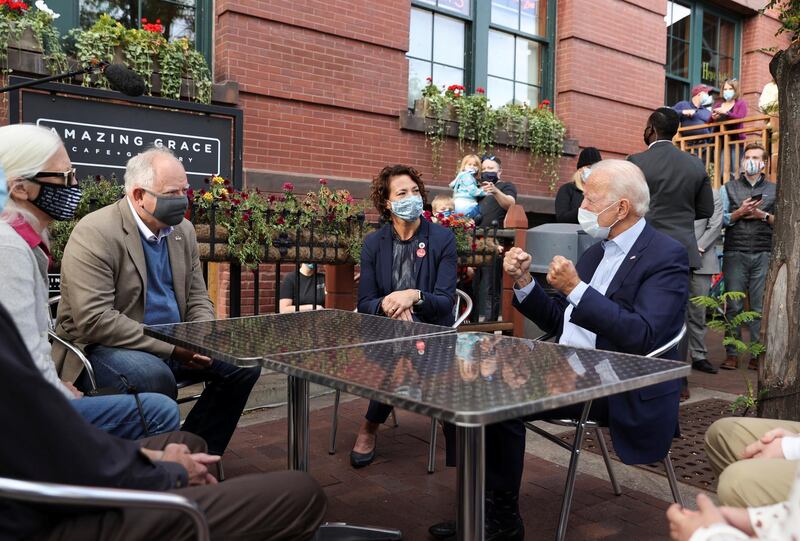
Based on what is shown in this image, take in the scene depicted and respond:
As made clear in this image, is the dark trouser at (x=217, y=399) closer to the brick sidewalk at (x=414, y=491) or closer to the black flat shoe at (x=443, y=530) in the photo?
the brick sidewalk at (x=414, y=491)

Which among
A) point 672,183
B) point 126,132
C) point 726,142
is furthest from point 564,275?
point 726,142

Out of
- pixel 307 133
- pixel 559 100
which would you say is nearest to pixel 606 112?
pixel 559 100

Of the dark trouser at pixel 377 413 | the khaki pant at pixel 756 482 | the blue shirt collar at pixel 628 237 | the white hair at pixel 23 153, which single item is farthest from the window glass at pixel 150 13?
the khaki pant at pixel 756 482

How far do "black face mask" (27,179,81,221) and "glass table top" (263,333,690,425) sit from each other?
46.0 inches

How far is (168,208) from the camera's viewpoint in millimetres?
3115

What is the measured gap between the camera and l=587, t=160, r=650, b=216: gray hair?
2859mm

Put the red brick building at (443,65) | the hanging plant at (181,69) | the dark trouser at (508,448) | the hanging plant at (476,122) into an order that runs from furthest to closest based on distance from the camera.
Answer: the hanging plant at (476,122) < the red brick building at (443,65) < the hanging plant at (181,69) < the dark trouser at (508,448)

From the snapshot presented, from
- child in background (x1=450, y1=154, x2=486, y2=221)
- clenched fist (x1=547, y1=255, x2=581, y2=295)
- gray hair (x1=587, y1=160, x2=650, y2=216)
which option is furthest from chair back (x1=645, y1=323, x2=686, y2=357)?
child in background (x1=450, y1=154, x2=486, y2=221)

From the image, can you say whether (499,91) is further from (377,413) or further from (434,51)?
(377,413)

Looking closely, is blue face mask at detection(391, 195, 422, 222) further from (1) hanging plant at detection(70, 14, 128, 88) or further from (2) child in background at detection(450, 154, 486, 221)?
(1) hanging plant at detection(70, 14, 128, 88)

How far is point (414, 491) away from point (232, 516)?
189 centimetres

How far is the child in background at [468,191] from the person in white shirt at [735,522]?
5.40 m

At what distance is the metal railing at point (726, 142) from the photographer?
8.83 m

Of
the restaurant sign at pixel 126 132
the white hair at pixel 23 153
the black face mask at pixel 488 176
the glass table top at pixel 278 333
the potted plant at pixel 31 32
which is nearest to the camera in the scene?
the glass table top at pixel 278 333
